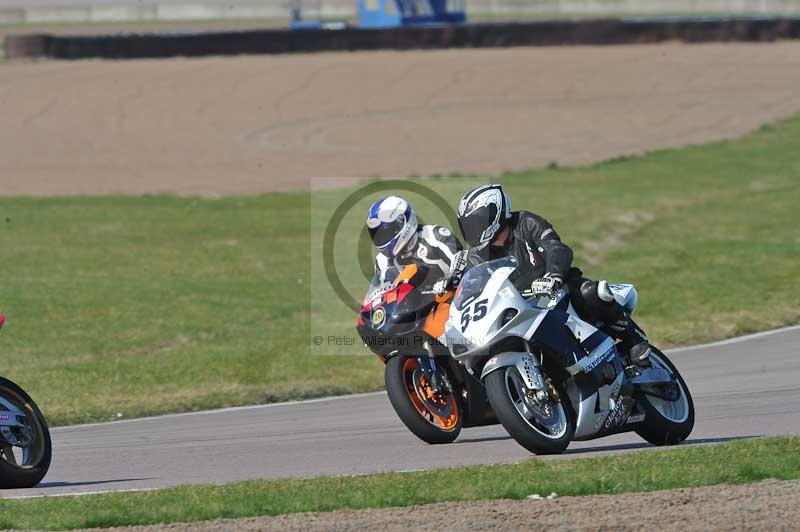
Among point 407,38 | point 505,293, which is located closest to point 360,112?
point 407,38

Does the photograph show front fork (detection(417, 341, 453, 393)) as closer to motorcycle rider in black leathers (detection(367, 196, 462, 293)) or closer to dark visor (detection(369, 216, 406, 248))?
motorcycle rider in black leathers (detection(367, 196, 462, 293))

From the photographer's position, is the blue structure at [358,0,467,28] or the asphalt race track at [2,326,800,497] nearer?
the asphalt race track at [2,326,800,497]

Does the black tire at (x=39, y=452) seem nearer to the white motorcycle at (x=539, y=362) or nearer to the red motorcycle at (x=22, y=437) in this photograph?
the red motorcycle at (x=22, y=437)

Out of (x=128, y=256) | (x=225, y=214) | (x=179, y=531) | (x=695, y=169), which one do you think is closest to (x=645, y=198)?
(x=695, y=169)

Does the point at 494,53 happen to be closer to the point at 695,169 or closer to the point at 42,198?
the point at 695,169

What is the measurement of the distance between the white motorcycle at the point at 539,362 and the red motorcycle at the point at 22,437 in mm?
2552

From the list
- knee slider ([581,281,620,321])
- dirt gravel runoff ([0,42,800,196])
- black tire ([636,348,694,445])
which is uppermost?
knee slider ([581,281,620,321])

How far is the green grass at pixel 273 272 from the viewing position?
15.0 meters

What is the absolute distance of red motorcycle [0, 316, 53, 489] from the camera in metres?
8.34

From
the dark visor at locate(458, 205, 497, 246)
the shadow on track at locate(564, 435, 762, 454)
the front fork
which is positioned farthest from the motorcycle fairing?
the front fork

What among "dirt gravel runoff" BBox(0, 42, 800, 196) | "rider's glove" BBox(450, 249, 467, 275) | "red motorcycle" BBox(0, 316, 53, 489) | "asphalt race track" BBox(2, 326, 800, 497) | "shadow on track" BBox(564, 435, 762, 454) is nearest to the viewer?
"red motorcycle" BBox(0, 316, 53, 489)

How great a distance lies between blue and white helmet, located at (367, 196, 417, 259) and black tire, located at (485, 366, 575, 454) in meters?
1.53

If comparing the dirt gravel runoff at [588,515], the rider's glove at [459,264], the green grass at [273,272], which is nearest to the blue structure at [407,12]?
the green grass at [273,272]

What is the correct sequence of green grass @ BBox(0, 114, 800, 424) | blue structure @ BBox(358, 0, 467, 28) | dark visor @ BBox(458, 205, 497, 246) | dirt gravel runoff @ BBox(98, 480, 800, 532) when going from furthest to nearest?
blue structure @ BBox(358, 0, 467, 28)
green grass @ BBox(0, 114, 800, 424)
dark visor @ BBox(458, 205, 497, 246)
dirt gravel runoff @ BBox(98, 480, 800, 532)
